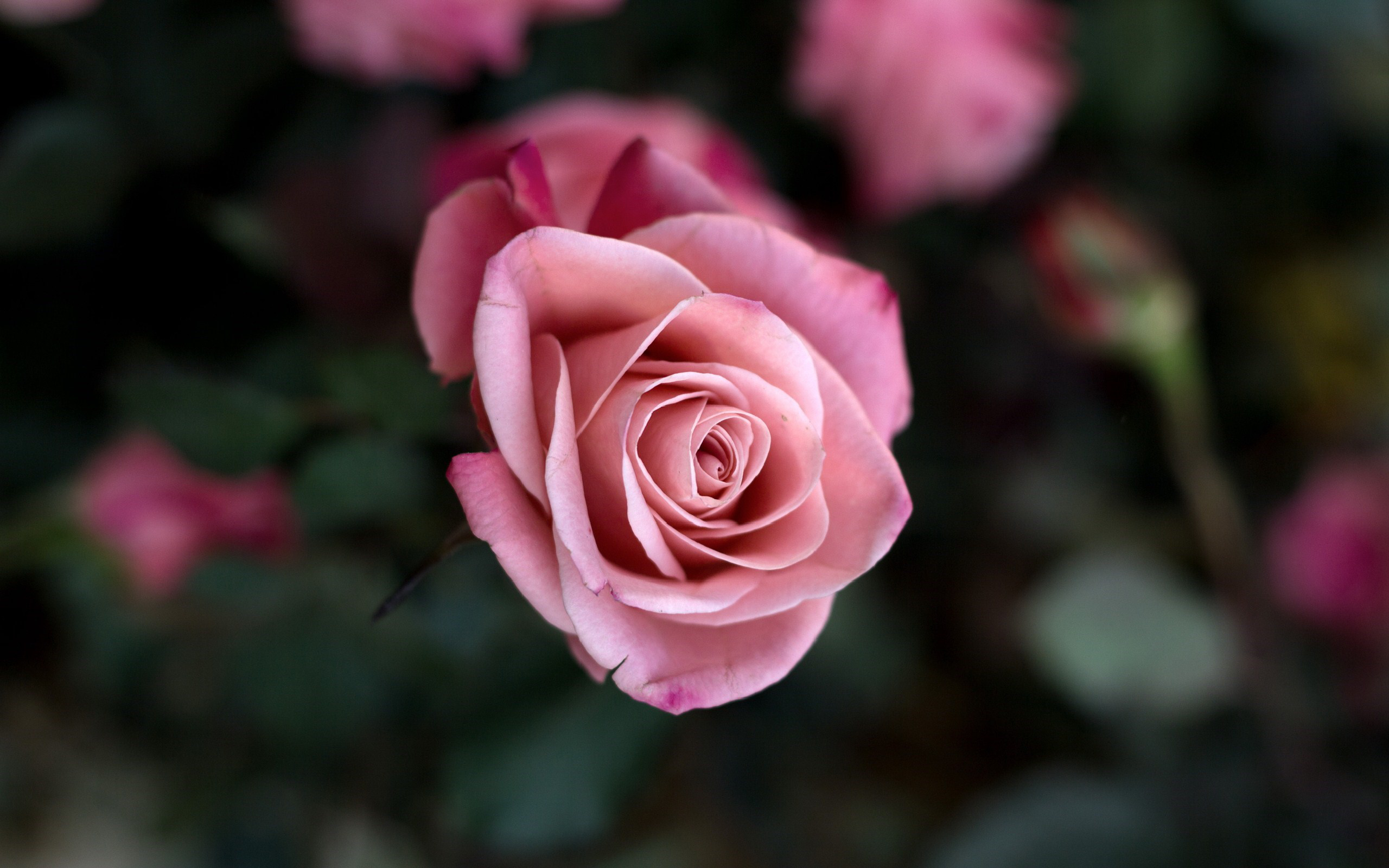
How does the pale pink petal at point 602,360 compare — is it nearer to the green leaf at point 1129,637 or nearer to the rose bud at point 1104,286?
the rose bud at point 1104,286

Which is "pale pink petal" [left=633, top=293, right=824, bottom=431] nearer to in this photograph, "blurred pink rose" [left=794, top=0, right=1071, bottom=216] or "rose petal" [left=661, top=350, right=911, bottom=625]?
"rose petal" [left=661, top=350, right=911, bottom=625]

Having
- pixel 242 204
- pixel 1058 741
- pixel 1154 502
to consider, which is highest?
pixel 242 204

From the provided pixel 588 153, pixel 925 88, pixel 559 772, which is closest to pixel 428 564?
pixel 588 153

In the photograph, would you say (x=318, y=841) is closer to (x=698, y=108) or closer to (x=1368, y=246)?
(x=698, y=108)

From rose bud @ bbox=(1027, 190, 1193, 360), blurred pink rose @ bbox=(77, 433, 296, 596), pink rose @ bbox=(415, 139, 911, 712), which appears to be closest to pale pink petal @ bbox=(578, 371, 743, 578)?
pink rose @ bbox=(415, 139, 911, 712)

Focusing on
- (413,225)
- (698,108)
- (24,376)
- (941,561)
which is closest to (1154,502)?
(941,561)

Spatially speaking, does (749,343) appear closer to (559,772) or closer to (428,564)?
(428,564)

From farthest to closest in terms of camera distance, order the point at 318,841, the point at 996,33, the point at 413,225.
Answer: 1. the point at 318,841
2. the point at 996,33
3. the point at 413,225
